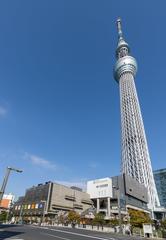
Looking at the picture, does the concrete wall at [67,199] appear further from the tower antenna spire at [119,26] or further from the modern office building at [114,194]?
the tower antenna spire at [119,26]

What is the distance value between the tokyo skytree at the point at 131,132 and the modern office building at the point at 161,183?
978 cm

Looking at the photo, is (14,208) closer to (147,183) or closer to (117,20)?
(147,183)

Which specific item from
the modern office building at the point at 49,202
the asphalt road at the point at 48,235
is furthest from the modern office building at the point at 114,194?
the asphalt road at the point at 48,235

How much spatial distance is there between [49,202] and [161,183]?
72794mm

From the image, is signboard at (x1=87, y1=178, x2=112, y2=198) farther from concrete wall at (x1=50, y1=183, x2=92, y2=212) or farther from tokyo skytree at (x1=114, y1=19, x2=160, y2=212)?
tokyo skytree at (x1=114, y1=19, x2=160, y2=212)

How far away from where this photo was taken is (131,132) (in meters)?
130

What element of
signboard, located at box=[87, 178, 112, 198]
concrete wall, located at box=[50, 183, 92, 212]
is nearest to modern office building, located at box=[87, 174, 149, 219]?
signboard, located at box=[87, 178, 112, 198]

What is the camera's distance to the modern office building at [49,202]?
89.4m

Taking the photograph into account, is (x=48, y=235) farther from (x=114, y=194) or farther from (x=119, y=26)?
(x=119, y=26)

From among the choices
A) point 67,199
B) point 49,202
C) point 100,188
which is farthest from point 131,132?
point 49,202

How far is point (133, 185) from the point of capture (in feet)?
327

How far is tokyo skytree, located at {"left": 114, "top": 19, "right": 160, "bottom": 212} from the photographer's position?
116 meters

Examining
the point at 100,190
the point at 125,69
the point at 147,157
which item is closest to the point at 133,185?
the point at 100,190

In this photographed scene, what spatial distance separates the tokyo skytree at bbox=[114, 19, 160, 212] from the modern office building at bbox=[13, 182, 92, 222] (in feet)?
113
